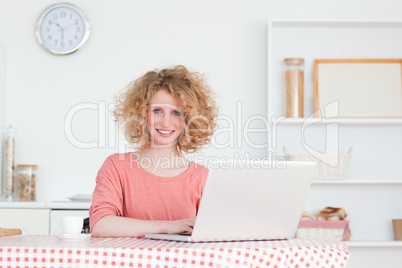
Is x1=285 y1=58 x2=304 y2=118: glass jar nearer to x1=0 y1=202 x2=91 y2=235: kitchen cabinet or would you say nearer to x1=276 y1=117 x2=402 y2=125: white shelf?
x1=276 y1=117 x2=402 y2=125: white shelf

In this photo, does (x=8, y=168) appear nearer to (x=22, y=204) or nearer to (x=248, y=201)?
(x=22, y=204)

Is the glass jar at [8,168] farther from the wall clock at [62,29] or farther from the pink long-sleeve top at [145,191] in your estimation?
the pink long-sleeve top at [145,191]

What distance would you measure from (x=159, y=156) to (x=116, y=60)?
5.45 feet

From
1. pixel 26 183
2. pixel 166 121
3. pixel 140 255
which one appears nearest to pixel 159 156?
pixel 166 121

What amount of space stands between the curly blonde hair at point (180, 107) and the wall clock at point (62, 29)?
1.53 meters

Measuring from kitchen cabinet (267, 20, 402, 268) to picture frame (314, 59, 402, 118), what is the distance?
0.22 feet

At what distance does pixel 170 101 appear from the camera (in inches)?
81.0

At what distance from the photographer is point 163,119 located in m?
2.03

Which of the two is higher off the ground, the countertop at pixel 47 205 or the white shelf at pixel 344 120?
the white shelf at pixel 344 120

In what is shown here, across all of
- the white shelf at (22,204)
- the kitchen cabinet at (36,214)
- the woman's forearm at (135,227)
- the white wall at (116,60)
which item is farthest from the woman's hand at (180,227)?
the white wall at (116,60)

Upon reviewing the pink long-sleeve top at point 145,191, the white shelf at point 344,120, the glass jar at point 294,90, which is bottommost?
the pink long-sleeve top at point 145,191

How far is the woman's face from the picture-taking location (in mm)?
2031

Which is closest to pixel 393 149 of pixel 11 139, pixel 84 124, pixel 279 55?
pixel 279 55
